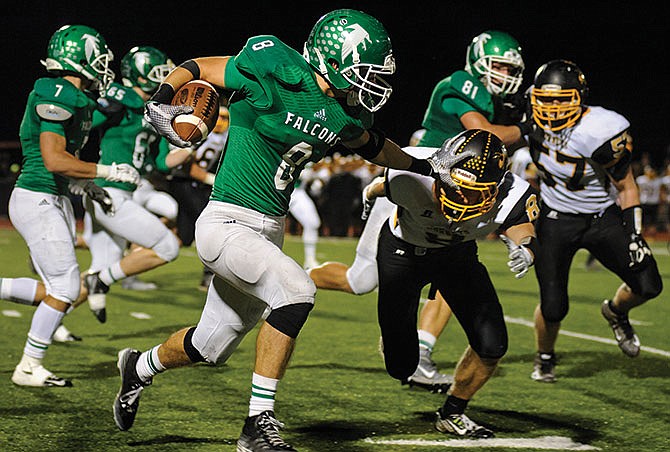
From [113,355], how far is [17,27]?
18891 mm

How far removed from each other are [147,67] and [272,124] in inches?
149

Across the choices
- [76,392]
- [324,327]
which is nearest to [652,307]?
[324,327]

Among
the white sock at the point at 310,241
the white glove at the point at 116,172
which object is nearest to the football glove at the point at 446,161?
the white glove at the point at 116,172

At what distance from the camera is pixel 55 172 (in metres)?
4.53

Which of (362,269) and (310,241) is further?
(310,241)

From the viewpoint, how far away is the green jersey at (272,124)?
3246 millimetres

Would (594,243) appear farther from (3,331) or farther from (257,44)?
(3,331)

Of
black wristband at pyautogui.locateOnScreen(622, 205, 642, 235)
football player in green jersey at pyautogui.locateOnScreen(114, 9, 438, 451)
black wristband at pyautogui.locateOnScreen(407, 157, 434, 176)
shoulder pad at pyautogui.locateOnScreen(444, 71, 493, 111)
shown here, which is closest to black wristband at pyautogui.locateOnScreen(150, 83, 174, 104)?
football player in green jersey at pyautogui.locateOnScreen(114, 9, 438, 451)

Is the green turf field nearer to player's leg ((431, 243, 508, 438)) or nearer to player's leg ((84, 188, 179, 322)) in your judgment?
player's leg ((431, 243, 508, 438))

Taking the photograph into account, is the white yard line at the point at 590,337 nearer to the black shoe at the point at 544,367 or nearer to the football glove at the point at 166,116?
the black shoe at the point at 544,367

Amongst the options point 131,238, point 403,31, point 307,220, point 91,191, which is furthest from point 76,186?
point 403,31

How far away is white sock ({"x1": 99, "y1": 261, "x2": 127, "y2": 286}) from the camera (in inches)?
243

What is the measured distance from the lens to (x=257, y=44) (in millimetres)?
3332

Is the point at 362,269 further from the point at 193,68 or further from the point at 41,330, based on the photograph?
the point at 193,68
